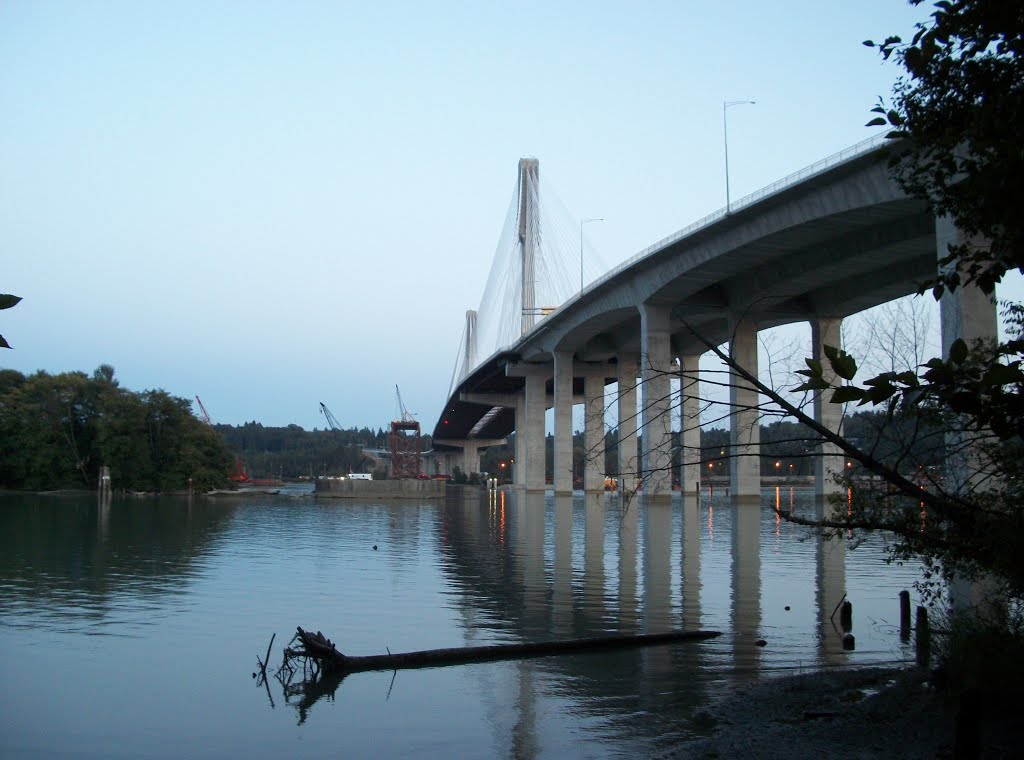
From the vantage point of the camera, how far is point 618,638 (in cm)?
1573

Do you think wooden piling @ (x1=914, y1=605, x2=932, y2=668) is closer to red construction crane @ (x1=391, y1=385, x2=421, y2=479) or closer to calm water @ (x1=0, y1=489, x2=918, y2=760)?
calm water @ (x1=0, y1=489, x2=918, y2=760)

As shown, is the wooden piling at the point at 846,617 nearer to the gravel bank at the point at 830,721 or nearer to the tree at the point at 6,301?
the gravel bank at the point at 830,721

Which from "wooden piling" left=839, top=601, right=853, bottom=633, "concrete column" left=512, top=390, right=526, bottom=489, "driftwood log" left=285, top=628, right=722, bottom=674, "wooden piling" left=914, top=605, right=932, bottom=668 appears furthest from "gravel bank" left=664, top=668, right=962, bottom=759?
"concrete column" left=512, top=390, right=526, bottom=489

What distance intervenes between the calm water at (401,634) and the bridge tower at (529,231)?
5942cm

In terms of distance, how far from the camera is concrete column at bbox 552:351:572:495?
8919 centimetres

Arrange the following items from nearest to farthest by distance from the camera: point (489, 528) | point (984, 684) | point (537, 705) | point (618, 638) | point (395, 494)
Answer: point (984, 684)
point (537, 705)
point (618, 638)
point (489, 528)
point (395, 494)

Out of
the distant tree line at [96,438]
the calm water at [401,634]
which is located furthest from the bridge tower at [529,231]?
the calm water at [401,634]

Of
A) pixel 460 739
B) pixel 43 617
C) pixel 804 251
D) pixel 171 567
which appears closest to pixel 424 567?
pixel 171 567

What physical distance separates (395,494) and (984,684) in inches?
3823

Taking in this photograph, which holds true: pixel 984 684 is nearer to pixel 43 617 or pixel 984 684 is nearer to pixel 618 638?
pixel 618 638

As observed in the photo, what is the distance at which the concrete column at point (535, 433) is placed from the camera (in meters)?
102

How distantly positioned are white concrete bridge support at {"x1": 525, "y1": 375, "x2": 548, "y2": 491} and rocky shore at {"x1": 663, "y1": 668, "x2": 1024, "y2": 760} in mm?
88513

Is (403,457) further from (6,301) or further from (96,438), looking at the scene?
(6,301)

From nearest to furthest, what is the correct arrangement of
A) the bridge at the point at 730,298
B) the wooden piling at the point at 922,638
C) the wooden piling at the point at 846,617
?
the wooden piling at the point at 922,638 → the wooden piling at the point at 846,617 → the bridge at the point at 730,298
